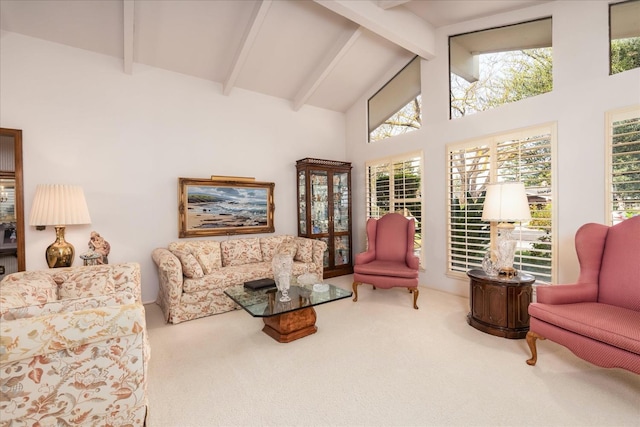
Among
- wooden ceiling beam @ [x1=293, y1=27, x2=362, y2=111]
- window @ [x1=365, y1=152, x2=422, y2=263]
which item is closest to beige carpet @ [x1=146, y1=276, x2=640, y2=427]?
window @ [x1=365, y1=152, x2=422, y2=263]

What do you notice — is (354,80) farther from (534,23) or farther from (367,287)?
(367,287)

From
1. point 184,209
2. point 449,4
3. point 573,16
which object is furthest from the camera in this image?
point 184,209

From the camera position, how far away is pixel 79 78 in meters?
3.53

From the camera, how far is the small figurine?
10.8 feet

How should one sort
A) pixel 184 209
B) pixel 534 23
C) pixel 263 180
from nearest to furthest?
pixel 534 23 → pixel 184 209 → pixel 263 180

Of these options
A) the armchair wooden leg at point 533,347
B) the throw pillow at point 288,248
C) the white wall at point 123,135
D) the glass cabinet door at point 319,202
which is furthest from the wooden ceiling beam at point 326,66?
the armchair wooden leg at point 533,347

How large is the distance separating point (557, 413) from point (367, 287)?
2.95 m

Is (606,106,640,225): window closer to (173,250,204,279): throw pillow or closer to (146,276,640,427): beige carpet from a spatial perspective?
(146,276,640,427): beige carpet

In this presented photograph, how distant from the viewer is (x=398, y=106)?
5012 mm

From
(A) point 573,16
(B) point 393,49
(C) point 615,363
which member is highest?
(B) point 393,49

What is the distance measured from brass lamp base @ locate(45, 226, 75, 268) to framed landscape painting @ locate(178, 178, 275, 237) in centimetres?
130

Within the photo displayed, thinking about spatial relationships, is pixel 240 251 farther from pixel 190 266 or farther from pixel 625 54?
pixel 625 54

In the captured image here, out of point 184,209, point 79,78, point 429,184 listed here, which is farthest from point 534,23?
point 79,78

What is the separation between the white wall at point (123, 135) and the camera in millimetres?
3299
